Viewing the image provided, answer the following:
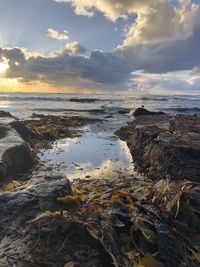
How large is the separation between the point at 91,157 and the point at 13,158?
2.61m

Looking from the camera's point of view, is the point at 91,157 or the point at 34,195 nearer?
the point at 34,195

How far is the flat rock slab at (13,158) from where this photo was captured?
350 inches

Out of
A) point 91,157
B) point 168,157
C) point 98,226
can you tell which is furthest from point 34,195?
point 91,157

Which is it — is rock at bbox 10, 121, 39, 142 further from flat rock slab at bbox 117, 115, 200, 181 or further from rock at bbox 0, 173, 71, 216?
rock at bbox 0, 173, 71, 216

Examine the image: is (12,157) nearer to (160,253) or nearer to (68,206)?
(68,206)

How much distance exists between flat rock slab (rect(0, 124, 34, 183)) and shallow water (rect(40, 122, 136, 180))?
3.06ft

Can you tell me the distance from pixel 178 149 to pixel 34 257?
19.7 feet

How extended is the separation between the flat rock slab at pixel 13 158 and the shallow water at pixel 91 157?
3.06ft

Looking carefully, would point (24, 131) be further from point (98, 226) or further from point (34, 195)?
point (98, 226)

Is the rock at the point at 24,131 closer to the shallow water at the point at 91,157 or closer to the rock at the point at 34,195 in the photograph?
the shallow water at the point at 91,157

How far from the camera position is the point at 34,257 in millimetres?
3842

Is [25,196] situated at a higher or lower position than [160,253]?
higher

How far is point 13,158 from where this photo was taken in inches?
384

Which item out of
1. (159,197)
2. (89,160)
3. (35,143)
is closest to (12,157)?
(89,160)
